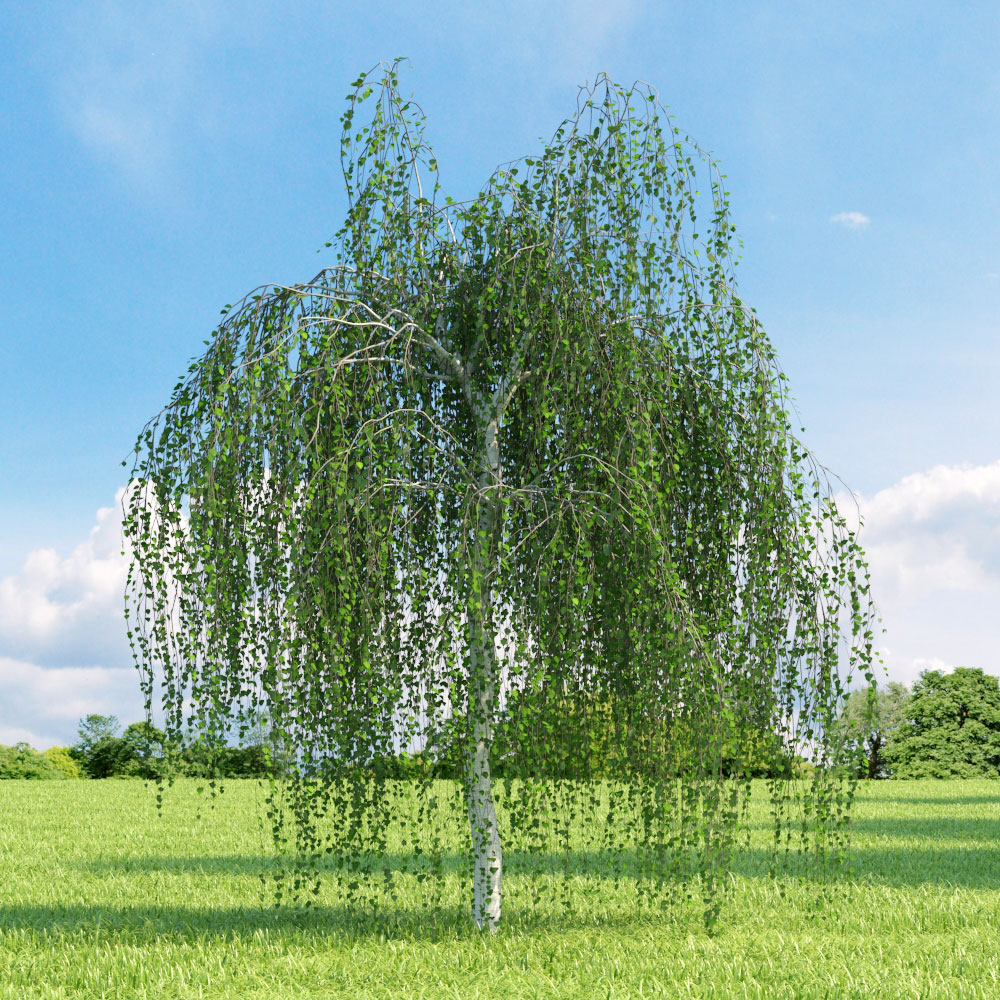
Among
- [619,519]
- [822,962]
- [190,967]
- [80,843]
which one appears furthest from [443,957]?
[80,843]

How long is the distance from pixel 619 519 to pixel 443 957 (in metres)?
3.10

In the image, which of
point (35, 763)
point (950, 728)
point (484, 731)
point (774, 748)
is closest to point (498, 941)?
point (484, 731)

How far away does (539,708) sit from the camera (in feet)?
18.8

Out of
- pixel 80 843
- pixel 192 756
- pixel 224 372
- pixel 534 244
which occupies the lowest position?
pixel 80 843

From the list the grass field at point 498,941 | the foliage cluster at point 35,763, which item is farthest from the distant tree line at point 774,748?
the grass field at point 498,941

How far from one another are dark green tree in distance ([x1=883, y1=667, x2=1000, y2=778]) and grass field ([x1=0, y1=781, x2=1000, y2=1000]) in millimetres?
17793

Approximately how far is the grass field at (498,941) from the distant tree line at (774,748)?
119cm

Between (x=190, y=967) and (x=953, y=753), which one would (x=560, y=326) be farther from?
(x=953, y=753)

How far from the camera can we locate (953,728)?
28453 millimetres

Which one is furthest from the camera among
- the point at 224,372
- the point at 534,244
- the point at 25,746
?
the point at 25,746

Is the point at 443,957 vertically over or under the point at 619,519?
under

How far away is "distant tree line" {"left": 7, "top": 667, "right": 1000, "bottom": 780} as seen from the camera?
20.4ft

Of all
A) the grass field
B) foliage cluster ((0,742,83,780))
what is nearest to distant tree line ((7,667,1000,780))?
foliage cluster ((0,742,83,780))

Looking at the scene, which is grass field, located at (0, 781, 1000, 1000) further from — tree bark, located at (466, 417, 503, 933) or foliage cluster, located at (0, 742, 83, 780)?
foliage cluster, located at (0, 742, 83, 780)
